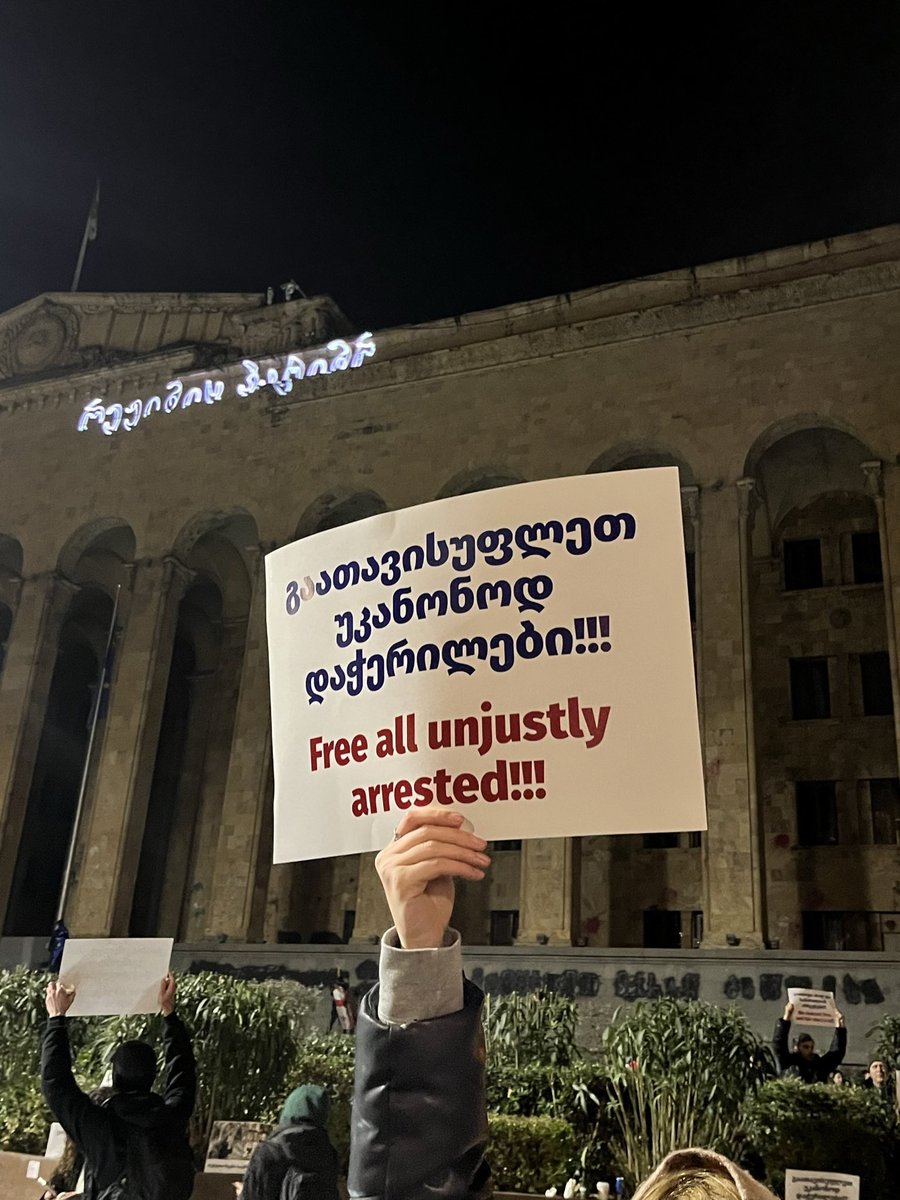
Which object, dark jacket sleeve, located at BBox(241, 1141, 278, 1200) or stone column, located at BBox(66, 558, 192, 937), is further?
stone column, located at BBox(66, 558, 192, 937)

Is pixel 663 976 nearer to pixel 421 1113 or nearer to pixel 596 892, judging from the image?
pixel 596 892

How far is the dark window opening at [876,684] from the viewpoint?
21328mm

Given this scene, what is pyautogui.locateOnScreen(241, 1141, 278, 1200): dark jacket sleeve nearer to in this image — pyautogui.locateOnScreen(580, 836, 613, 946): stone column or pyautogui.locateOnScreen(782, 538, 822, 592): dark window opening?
pyautogui.locateOnScreen(580, 836, 613, 946): stone column

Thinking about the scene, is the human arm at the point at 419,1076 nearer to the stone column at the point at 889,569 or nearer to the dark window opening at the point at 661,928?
the stone column at the point at 889,569

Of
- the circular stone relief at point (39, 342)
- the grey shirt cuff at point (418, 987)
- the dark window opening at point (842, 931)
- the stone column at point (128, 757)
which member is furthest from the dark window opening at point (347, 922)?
the grey shirt cuff at point (418, 987)


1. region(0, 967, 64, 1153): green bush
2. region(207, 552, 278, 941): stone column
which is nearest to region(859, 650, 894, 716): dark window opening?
region(207, 552, 278, 941): stone column

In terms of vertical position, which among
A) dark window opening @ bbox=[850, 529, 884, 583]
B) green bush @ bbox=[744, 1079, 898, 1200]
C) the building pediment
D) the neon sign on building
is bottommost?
green bush @ bbox=[744, 1079, 898, 1200]

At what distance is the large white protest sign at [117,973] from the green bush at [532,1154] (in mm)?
4852

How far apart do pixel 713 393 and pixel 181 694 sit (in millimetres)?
16480

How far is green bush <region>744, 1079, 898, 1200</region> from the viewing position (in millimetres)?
8078

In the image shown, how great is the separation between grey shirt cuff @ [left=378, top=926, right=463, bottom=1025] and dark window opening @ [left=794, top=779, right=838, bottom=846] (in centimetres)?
2060

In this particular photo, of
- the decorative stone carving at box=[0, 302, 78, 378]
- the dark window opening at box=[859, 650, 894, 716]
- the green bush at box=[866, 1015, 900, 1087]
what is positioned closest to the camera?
the green bush at box=[866, 1015, 900, 1087]

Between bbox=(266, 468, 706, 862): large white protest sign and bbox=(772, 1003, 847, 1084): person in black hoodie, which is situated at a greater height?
bbox=(266, 468, 706, 862): large white protest sign

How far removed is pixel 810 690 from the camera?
72.4 ft
